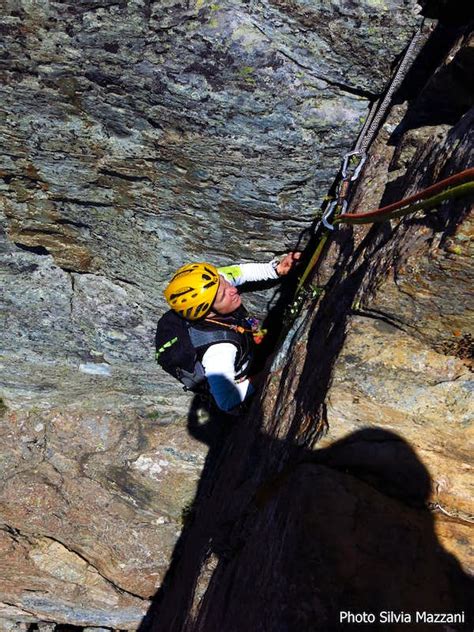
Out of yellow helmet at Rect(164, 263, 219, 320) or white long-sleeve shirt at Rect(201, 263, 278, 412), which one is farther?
white long-sleeve shirt at Rect(201, 263, 278, 412)

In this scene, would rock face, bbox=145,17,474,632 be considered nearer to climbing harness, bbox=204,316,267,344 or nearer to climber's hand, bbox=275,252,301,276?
climber's hand, bbox=275,252,301,276

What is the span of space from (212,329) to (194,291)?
0.70 meters

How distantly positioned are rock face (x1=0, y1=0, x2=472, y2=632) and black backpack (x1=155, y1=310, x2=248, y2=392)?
0.92m

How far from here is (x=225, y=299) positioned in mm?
6961

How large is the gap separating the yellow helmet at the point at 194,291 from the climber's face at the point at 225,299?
0.42 feet

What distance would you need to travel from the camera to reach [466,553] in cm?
386

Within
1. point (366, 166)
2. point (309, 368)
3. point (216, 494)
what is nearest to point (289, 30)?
point (366, 166)

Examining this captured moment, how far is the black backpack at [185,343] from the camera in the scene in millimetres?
7098

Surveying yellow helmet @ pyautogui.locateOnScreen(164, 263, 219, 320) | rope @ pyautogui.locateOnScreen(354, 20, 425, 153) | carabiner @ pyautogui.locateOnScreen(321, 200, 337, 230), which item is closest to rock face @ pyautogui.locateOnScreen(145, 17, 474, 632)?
rope @ pyautogui.locateOnScreen(354, 20, 425, 153)

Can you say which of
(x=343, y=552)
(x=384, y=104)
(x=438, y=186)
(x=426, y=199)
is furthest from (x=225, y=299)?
(x=343, y=552)

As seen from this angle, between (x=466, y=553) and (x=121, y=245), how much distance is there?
18.3ft

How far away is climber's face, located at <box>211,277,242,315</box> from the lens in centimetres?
689

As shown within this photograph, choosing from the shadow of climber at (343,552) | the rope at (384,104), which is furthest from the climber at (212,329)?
the shadow of climber at (343,552)

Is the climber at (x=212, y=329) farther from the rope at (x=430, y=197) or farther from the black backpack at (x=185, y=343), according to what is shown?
the rope at (x=430, y=197)
